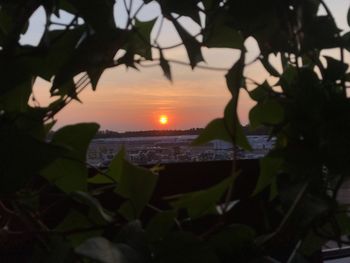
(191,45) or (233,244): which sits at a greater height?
(191,45)

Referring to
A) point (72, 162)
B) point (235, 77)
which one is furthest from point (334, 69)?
point (72, 162)

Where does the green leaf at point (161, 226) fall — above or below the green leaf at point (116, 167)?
below

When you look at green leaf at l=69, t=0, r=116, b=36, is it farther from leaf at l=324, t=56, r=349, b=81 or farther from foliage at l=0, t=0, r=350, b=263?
leaf at l=324, t=56, r=349, b=81

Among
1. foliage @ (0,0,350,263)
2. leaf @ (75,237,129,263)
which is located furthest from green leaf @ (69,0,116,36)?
leaf @ (75,237,129,263)

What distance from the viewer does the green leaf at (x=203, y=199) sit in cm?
22

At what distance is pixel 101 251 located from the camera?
167 millimetres

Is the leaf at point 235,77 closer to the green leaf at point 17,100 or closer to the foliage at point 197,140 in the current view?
the foliage at point 197,140

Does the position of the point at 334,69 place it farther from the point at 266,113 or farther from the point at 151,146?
the point at 151,146

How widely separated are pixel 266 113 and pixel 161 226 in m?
0.12

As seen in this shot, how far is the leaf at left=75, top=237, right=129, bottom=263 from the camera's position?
0.16 m

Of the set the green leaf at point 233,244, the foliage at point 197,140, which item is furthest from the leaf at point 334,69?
the green leaf at point 233,244

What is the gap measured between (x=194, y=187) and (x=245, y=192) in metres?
0.08

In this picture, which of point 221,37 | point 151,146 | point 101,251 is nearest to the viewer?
point 101,251

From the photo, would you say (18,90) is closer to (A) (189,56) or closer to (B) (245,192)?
(A) (189,56)
